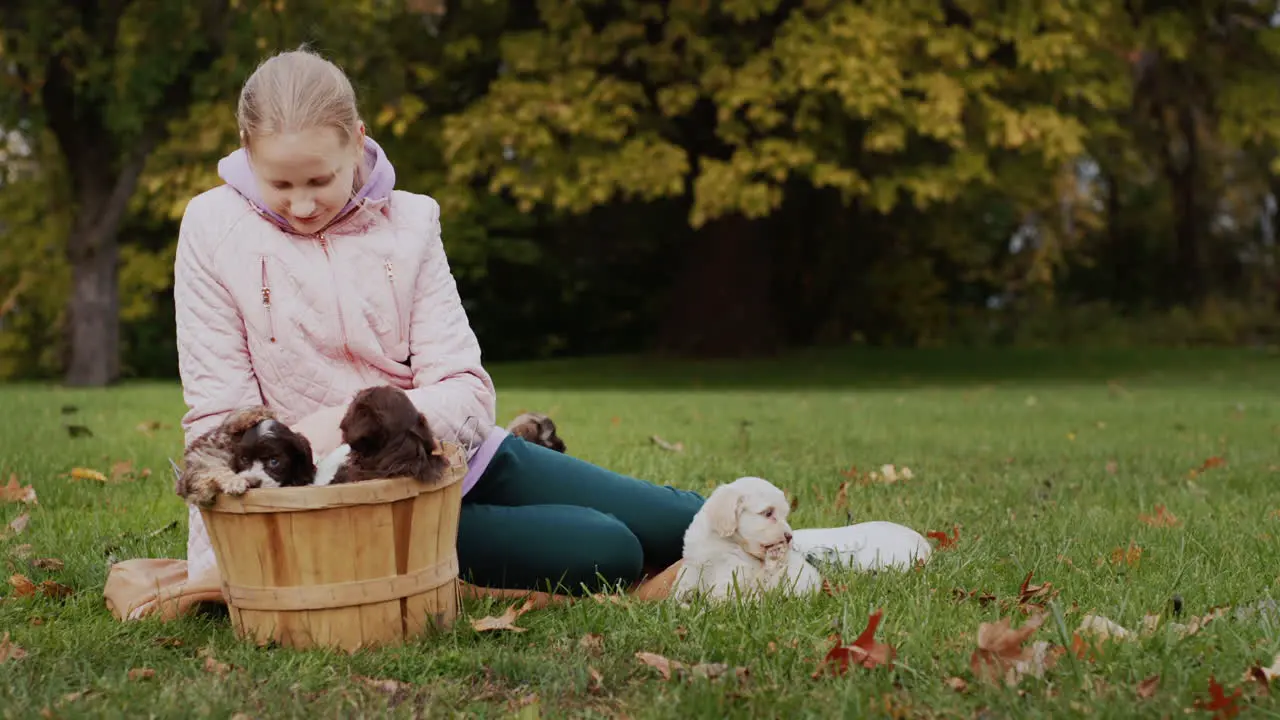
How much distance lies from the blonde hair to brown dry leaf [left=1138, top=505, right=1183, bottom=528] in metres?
3.57

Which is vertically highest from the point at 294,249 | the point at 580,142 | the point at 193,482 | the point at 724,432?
the point at 580,142

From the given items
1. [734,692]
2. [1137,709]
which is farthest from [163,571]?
[1137,709]

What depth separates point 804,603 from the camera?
11.4 ft

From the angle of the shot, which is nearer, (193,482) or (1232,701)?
(1232,701)

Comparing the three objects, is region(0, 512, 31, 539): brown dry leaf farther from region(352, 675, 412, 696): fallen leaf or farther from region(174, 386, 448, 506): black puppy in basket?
region(352, 675, 412, 696): fallen leaf

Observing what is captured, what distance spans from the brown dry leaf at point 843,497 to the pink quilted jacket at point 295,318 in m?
2.29

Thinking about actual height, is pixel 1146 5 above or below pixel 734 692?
above

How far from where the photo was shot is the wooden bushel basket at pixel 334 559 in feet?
9.82

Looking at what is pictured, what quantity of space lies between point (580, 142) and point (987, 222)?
13.8 m

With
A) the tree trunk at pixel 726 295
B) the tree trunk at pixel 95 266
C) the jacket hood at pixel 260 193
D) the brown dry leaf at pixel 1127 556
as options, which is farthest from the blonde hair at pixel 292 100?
the tree trunk at pixel 726 295

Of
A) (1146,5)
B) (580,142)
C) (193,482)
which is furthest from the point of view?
(1146,5)

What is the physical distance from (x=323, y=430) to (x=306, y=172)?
73 centimetres

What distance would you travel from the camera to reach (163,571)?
12.3 ft

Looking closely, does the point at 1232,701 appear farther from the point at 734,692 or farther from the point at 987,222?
the point at 987,222
